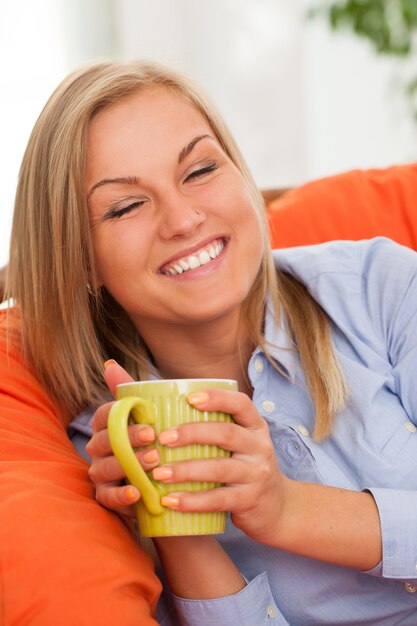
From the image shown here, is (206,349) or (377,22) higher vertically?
(377,22)

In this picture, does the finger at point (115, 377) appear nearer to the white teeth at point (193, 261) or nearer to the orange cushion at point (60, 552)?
the orange cushion at point (60, 552)

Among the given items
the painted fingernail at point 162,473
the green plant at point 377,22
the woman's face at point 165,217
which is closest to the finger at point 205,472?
the painted fingernail at point 162,473

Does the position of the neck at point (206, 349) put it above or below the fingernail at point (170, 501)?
below

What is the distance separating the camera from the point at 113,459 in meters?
0.94

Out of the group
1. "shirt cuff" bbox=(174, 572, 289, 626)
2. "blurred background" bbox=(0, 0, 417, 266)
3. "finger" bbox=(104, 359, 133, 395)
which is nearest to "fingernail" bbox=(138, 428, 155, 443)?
"finger" bbox=(104, 359, 133, 395)

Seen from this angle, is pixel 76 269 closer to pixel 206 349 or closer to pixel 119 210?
pixel 119 210

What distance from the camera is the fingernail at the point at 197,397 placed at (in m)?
0.86

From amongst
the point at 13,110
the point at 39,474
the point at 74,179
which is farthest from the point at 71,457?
the point at 13,110

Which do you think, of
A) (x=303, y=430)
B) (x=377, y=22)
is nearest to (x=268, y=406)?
(x=303, y=430)

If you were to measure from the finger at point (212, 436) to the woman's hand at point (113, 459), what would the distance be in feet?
0.06

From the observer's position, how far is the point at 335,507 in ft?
3.45

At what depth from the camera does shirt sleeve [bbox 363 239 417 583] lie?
1.08 metres

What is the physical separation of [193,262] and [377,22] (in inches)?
91.4

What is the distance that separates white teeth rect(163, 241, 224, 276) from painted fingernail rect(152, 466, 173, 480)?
39cm
